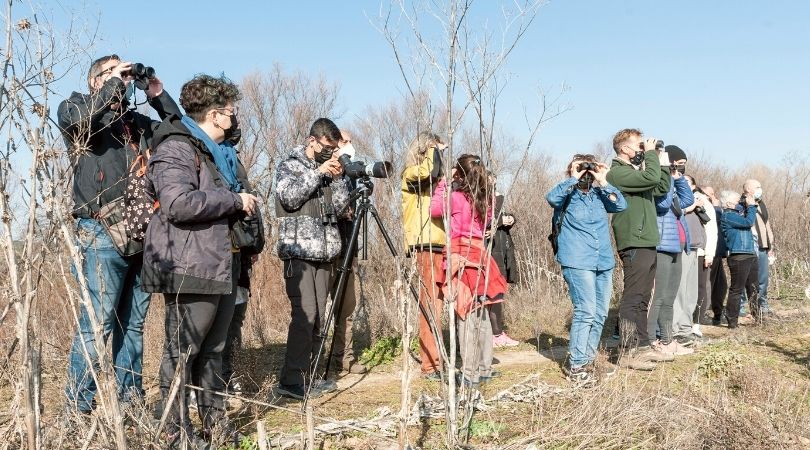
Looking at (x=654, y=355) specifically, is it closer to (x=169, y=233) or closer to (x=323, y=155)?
(x=323, y=155)

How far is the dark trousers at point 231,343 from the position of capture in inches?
186

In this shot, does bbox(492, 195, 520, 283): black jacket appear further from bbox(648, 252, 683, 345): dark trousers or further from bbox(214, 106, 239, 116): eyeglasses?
bbox(214, 106, 239, 116): eyeglasses

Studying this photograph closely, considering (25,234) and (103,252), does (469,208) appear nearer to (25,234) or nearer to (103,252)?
(103,252)

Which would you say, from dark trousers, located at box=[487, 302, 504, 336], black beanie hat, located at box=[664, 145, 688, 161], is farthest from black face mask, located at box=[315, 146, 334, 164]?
black beanie hat, located at box=[664, 145, 688, 161]

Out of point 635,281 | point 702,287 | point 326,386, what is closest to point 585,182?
point 635,281

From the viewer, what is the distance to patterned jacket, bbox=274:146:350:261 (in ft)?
16.1

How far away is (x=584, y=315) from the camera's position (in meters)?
5.21

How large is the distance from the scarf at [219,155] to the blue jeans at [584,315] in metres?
2.56

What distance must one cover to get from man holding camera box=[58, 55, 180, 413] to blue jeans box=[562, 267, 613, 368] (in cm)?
296

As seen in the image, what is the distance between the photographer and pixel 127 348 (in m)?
3.84

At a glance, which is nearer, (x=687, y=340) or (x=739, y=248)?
(x=687, y=340)

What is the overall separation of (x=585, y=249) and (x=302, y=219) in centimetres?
203

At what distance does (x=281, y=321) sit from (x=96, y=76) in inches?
184

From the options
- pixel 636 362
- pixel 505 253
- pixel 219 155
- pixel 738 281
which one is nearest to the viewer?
pixel 219 155
